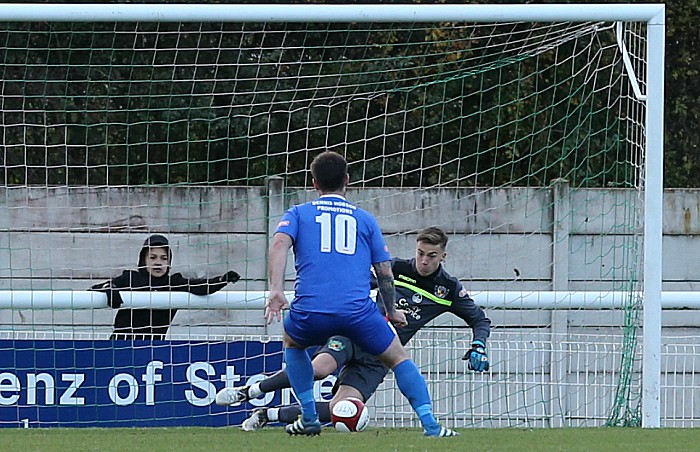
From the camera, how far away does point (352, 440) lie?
7078mm

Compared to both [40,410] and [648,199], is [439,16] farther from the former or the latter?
[40,410]

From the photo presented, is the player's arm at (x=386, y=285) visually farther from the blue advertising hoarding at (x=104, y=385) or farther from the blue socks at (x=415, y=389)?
the blue advertising hoarding at (x=104, y=385)

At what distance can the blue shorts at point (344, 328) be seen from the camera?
267 inches

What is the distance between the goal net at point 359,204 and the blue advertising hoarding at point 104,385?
10 mm

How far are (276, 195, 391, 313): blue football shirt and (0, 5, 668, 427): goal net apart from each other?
6.45ft

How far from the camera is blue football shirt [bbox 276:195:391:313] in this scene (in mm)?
6793

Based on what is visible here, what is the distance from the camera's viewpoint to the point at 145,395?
8883 mm

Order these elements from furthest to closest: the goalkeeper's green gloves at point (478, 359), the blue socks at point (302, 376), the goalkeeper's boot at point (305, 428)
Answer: the goalkeeper's green gloves at point (478, 359) < the goalkeeper's boot at point (305, 428) < the blue socks at point (302, 376)

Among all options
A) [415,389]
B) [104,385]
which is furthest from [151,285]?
[415,389]

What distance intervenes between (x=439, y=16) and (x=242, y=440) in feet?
10.2

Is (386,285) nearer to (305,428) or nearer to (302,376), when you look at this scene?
(302,376)

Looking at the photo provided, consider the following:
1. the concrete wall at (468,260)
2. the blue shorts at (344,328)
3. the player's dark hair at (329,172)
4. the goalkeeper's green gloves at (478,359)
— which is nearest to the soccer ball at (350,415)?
the blue shorts at (344,328)

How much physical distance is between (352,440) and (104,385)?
2.50 meters

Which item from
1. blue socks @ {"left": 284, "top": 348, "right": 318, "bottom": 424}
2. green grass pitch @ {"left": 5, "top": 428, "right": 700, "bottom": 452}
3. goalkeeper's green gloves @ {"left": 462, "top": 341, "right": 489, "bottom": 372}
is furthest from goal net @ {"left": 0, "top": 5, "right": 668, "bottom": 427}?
blue socks @ {"left": 284, "top": 348, "right": 318, "bottom": 424}
